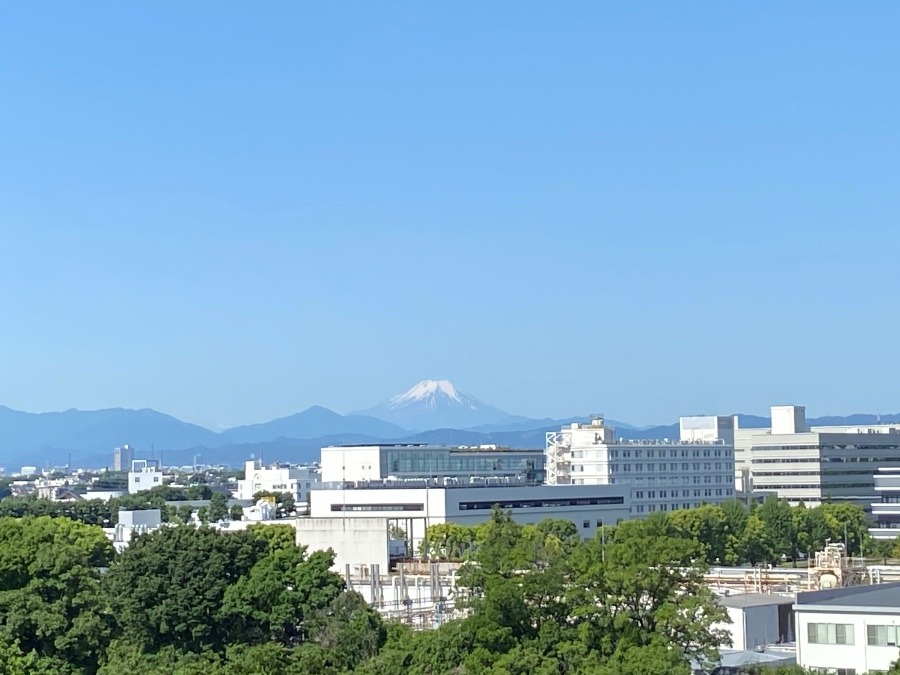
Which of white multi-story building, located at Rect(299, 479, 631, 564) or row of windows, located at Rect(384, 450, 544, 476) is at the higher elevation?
row of windows, located at Rect(384, 450, 544, 476)

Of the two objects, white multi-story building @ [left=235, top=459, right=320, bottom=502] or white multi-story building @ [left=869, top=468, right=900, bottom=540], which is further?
white multi-story building @ [left=235, top=459, right=320, bottom=502]

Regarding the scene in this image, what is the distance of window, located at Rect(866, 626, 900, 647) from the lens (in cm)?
3297

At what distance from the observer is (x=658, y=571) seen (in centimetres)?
3041

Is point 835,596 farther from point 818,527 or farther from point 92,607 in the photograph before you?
point 818,527

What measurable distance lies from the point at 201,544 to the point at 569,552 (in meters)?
16.3

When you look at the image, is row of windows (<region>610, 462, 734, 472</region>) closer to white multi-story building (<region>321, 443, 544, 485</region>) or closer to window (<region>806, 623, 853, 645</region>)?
white multi-story building (<region>321, 443, 544, 485</region>)

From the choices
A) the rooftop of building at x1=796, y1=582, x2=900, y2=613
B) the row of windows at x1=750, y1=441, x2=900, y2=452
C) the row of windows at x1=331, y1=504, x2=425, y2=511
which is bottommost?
the rooftop of building at x1=796, y1=582, x2=900, y2=613

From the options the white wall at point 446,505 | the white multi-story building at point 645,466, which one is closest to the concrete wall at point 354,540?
the white wall at point 446,505

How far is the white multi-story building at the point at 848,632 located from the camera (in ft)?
109

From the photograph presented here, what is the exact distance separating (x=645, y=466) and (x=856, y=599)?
77.2 m

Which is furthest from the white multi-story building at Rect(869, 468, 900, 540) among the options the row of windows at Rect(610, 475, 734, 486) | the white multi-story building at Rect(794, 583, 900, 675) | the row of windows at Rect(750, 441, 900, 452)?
the white multi-story building at Rect(794, 583, 900, 675)

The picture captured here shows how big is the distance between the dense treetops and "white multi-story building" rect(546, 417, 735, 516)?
63.2m

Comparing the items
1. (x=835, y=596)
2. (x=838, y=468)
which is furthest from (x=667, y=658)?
(x=838, y=468)

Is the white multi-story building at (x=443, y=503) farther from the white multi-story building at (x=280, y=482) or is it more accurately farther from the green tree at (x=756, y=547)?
the white multi-story building at (x=280, y=482)
